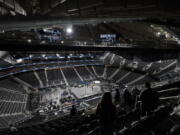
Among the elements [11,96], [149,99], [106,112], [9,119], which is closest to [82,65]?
[11,96]

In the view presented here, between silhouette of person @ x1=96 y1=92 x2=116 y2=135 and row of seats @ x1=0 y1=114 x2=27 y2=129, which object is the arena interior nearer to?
row of seats @ x1=0 y1=114 x2=27 y2=129

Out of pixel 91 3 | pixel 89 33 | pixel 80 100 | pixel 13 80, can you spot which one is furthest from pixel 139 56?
pixel 89 33

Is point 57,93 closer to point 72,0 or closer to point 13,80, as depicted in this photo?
point 13,80

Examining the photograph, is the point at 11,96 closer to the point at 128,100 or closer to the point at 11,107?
the point at 11,107

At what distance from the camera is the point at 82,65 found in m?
31.9

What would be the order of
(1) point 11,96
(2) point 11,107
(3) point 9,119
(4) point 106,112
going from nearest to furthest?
(4) point 106,112 < (3) point 9,119 < (2) point 11,107 < (1) point 11,96

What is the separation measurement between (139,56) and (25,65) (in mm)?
18394

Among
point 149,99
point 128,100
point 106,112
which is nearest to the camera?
point 106,112

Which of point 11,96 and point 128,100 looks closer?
point 128,100

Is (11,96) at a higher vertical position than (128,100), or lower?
lower

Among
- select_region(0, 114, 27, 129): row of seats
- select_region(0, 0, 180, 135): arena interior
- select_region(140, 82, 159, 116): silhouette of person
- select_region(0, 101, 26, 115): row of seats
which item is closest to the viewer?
select_region(140, 82, 159, 116): silhouette of person

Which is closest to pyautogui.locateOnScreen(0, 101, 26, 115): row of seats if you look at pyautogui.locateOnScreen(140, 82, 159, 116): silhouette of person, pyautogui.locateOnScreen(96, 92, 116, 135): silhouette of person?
pyautogui.locateOnScreen(96, 92, 116, 135): silhouette of person

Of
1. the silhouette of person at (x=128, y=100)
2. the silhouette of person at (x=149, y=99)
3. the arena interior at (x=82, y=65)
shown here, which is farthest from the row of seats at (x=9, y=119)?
the silhouette of person at (x=149, y=99)

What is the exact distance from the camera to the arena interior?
4875 millimetres
